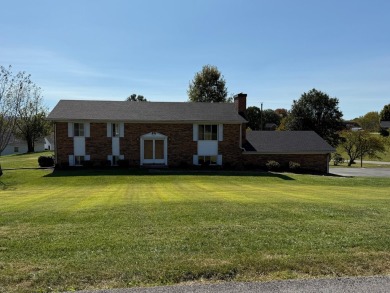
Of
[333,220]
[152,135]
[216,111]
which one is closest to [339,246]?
[333,220]

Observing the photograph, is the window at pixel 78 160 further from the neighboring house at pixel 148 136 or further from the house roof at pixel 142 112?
the house roof at pixel 142 112

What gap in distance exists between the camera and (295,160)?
34.7 meters

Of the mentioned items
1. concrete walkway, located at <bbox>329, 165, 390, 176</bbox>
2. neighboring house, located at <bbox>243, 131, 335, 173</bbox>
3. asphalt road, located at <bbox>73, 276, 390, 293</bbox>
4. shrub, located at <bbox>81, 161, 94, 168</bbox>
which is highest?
neighboring house, located at <bbox>243, 131, 335, 173</bbox>

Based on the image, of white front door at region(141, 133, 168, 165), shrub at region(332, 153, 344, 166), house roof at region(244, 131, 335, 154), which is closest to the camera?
white front door at region(141, 133, 168, 165)

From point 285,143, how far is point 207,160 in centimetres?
801

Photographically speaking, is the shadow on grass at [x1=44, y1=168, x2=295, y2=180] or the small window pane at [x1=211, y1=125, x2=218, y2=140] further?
the small window pane at [x1=211, y1=125, x2=218, y2=140]

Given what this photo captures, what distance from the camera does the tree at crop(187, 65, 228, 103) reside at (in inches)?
2751

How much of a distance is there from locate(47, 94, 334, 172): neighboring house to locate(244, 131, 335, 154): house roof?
0.29m

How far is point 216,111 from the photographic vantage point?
1401 inches

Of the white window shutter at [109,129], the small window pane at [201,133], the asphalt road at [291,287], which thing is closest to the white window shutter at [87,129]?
the white window shutter at [109,129]

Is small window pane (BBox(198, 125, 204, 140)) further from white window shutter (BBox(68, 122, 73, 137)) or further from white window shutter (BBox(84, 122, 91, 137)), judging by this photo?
A: white window shutter (BBox(68, 122, 73, 137))

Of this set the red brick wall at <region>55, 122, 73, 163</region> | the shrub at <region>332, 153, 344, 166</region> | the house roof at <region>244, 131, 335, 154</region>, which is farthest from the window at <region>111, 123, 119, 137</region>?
the shrub at <region>332, 153, 344, 166</region>

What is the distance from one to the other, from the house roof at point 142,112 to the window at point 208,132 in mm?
839

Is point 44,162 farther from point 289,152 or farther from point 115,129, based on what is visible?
point 289,152
